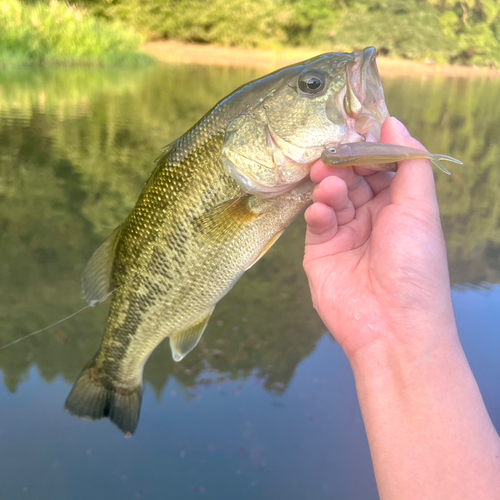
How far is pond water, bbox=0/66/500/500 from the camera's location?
77.4 inches

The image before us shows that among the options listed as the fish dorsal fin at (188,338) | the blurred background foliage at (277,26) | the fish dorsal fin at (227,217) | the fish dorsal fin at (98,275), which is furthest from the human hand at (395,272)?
the blurred background foliage at (277,26)

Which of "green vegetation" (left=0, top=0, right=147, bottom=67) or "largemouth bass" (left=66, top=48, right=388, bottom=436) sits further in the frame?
"green vegetation" (left=0, top=0, right=147, bottom=67)

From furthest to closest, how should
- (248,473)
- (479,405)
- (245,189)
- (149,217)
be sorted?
(248,473)
(149,217)
(245,189)
(479,405)

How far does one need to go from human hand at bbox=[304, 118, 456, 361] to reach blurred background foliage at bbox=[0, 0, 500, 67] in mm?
10457

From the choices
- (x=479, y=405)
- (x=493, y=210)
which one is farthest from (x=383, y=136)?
(x=493, y=210)

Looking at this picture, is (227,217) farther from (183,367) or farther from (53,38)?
(53,38)

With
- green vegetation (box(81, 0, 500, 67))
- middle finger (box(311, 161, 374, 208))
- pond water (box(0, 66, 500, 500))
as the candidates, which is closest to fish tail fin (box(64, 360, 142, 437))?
pond water (box(0, 66, 500, 500))

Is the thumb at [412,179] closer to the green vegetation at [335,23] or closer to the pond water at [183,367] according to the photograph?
the pond water at [183,367]

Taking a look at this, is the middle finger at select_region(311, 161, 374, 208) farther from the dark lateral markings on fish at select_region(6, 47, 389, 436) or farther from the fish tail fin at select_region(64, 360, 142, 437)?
the fish tail fin at select_region(64, 360, 142, 437)

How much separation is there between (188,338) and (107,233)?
6.37 ft

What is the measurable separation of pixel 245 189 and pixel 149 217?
0.41m

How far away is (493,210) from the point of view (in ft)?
16.4

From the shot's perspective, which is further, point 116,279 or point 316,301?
point 116,279

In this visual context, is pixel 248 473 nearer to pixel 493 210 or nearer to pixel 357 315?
pixel 357 315
